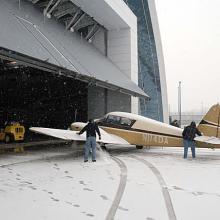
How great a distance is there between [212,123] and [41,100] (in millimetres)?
21243

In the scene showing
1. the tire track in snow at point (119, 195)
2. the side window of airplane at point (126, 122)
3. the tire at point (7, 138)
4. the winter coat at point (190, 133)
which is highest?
Answer: the side window of airplane at point (126, 122)

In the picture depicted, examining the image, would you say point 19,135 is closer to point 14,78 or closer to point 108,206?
point 14,78

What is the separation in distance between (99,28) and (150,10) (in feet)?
34.2

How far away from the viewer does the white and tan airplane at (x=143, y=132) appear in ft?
45.4

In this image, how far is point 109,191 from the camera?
24.4 feet

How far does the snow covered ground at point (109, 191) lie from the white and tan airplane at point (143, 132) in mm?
2394

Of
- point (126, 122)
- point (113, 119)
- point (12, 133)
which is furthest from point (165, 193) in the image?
point (12, 133)

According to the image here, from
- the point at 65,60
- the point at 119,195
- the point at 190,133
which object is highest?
the point at 65,60

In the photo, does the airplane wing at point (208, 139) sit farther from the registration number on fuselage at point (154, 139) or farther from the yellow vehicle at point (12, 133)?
the yellow vehicle at point (12, 133)

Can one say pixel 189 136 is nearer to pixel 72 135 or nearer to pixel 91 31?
pixel 72 135

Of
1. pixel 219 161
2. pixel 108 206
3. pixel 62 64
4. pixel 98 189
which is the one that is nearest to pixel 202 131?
pixel 219 161

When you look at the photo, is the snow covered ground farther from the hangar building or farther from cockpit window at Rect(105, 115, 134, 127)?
the hangar building

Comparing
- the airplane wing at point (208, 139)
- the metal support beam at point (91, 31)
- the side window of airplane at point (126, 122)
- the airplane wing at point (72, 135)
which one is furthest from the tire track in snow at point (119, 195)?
the metal support beam at point (91, 31)

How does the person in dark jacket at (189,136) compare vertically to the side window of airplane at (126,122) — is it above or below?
below
